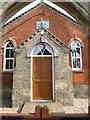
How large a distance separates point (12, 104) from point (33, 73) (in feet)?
8.12

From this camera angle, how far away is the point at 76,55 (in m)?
17.2

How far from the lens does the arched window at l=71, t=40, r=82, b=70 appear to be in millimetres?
17031

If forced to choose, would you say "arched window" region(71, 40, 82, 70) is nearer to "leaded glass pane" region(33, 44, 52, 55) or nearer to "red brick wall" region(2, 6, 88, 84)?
"red brick wall" region(2, 6, 88, 84)

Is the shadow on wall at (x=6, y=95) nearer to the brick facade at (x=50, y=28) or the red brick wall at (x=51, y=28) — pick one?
the brick facade at (x=50, y=28)

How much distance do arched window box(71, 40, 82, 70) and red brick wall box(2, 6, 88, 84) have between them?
33cm

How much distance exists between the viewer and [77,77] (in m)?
16.8

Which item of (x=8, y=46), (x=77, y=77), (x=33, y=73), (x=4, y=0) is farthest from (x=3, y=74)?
(x=4, y=0)

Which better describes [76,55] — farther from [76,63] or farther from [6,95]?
[6,95]

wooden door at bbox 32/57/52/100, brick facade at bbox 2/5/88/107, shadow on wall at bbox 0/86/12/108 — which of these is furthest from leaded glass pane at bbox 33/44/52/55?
shadow on wall at bbox 0/86/12/108

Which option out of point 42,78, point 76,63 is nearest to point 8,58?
point 42,78

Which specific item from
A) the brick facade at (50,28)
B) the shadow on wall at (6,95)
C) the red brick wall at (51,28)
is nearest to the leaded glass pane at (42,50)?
the brick facade at (50,28)

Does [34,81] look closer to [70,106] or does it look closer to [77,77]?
[70,106]

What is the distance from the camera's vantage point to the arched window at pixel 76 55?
17.0 metres

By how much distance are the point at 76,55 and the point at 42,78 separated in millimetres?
4212
